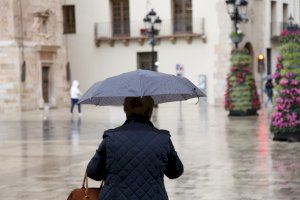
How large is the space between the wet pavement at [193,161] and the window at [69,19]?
2072 cm

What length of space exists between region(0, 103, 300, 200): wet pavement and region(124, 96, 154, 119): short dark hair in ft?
14.6

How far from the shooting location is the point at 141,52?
40.6m

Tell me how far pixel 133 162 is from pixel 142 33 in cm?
3563

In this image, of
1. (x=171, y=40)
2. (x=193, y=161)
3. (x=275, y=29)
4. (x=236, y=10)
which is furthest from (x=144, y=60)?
(x=193, y=161)

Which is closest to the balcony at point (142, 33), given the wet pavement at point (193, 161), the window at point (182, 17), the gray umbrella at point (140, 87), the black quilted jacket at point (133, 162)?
the window at point (182, 17)

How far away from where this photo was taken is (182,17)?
39375mm

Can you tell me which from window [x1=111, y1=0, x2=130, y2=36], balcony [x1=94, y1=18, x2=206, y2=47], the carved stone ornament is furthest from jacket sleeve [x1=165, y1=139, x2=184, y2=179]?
window [x1=111, y1=0, x2=130, y2=36]

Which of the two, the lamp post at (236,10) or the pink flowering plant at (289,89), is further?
the lamp post at (236,10)

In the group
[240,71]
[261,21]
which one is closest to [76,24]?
[261,21]

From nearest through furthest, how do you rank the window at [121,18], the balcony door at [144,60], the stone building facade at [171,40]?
the stone building facade at [171,40] < the balcony door at [144,60] < the window at [121,18]

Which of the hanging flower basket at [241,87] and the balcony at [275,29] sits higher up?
the balcony at [275,29]

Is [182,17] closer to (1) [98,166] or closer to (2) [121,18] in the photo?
(2) [121,18]

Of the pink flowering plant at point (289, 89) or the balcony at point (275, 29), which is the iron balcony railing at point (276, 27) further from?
the pink flowering plant at point (289, 89)

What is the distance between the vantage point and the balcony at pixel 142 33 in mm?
38406
